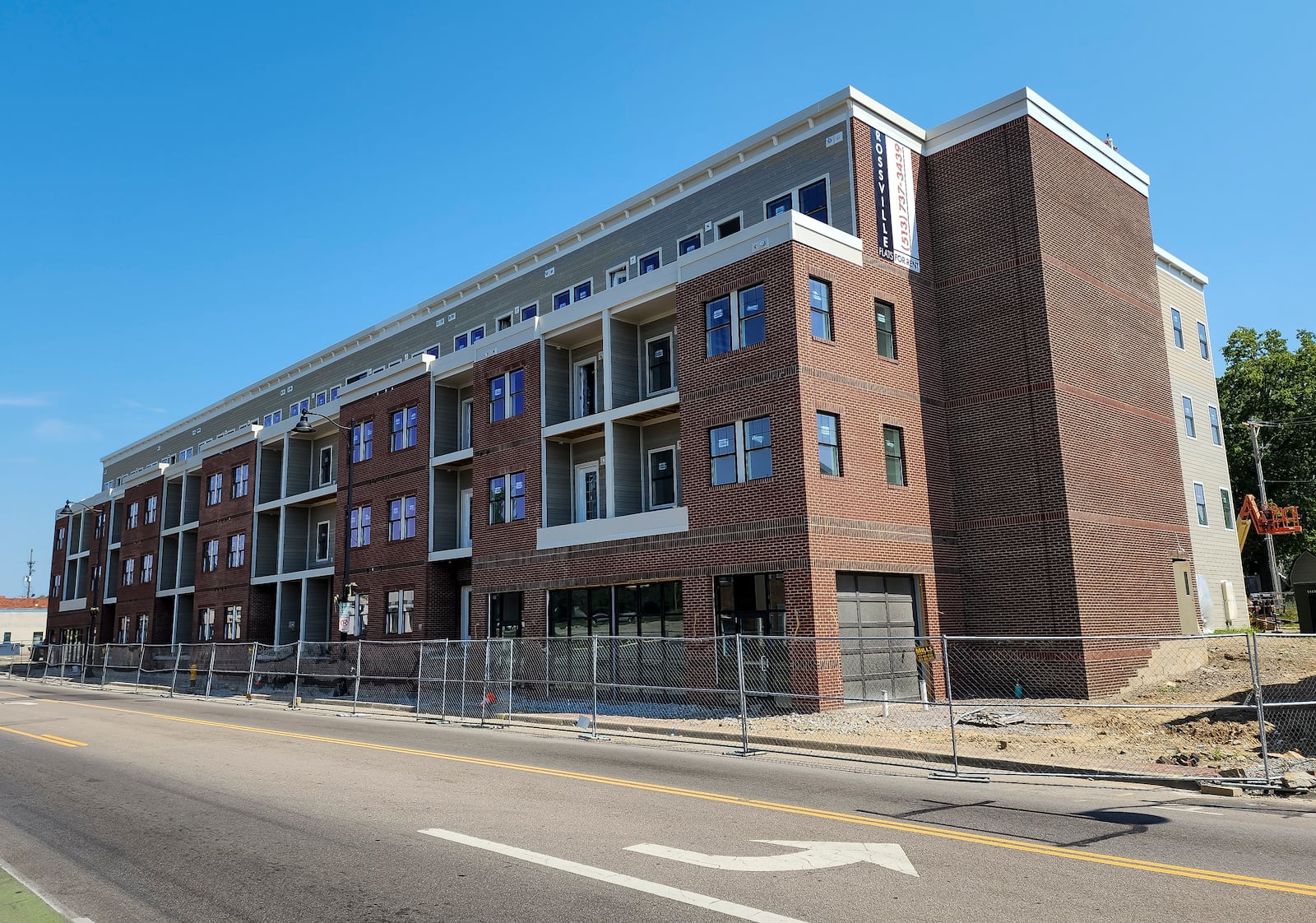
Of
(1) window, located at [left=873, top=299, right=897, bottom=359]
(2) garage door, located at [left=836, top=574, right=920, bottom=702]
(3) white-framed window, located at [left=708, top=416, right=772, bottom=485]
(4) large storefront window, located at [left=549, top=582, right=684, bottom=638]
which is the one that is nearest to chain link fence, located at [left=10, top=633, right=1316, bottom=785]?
(2) garage door, located at [left=836, top=574, right=920, bottom=702]

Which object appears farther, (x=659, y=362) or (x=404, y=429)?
(x=404, y=429)

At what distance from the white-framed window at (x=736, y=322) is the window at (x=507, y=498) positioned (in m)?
9.16

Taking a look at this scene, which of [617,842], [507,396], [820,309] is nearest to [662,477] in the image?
[507,396]

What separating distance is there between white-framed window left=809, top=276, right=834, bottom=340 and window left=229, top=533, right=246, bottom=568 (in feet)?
119

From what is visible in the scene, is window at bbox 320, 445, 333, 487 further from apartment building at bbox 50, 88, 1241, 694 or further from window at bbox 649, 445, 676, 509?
window at bbox 649, 445, 676, 509

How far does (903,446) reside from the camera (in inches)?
1003

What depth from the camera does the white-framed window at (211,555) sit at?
50.4m

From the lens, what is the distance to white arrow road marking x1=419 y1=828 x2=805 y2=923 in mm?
6012

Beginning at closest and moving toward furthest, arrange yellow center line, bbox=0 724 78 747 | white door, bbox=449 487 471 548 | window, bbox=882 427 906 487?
1. yellow center line, bbox=0 724 78 747
2. window, bbox=882 427 906 487
3. white door, bbox=449 487 471 548

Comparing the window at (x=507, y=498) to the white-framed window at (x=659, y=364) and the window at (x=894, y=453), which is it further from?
the window at (x=894, y=453)

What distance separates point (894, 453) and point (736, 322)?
18.8 ft

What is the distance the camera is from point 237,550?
4869 centimetres

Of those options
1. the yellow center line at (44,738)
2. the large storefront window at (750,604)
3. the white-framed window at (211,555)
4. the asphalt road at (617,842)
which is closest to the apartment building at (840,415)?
the large storefront window at (750,604)

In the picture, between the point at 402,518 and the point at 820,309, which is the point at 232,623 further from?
the point at 820,309
